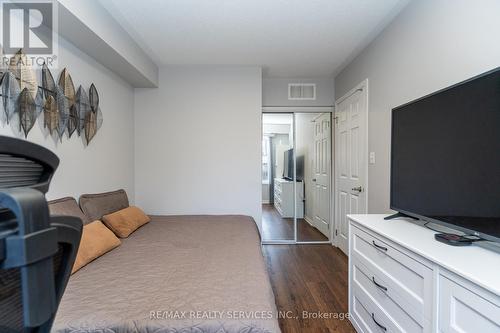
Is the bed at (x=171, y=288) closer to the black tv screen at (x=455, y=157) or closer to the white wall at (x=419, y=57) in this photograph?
the black tv screen at (x=455, y=157)

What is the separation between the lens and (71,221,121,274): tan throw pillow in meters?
1.72

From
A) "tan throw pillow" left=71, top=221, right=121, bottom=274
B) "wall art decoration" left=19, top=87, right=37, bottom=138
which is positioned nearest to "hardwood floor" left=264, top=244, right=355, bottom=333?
"tan throw pillow" left=71, top=221, right=121, bottom=274

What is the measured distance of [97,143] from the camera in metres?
2.67

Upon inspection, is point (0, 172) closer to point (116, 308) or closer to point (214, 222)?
point (116, 308)

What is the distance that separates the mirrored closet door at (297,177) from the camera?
13.8 feet

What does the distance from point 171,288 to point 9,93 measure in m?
1.59

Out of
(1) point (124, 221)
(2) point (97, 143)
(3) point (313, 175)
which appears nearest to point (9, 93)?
(2) point (97, 143)

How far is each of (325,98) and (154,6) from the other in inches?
109

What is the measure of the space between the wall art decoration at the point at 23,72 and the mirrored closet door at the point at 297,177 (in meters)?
3.23

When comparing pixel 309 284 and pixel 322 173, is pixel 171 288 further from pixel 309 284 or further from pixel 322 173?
pixel 322 173

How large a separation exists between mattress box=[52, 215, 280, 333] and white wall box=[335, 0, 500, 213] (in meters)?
1.65

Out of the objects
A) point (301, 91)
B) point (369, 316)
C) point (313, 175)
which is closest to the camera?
point (369, 316)

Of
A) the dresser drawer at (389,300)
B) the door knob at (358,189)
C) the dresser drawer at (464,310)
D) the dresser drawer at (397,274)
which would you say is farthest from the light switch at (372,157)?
the dresser drawer at (464,310)

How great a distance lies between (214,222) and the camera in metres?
2.95
